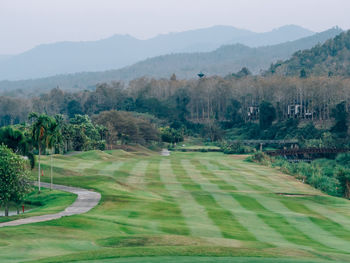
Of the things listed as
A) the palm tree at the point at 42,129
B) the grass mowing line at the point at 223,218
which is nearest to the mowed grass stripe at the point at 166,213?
the grass mowing line at the point at 223,218

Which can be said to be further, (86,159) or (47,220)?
(86,159)

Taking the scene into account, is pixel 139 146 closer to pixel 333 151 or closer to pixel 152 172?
pixel 333 151

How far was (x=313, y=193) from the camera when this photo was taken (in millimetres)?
57406

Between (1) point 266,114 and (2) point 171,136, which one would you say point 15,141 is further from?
(1) point 266,114

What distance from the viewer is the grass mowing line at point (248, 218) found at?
32219 mm

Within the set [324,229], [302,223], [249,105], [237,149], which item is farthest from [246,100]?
[324,229]

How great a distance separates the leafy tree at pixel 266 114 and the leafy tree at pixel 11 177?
106m

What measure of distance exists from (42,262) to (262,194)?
33.9 m

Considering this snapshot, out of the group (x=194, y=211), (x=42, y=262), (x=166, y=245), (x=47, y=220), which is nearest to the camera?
(x=42, y=262)

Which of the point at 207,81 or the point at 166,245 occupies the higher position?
the point at 207,81

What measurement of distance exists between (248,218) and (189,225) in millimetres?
6113

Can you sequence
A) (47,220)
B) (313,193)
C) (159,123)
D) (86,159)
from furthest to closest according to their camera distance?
(159,123)
(86,159)
(313,193)
(47,220)

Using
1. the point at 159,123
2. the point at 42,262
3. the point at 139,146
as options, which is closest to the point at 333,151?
the point at 139,146

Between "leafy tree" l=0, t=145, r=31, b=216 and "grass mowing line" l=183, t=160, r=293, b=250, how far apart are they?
1572cm
